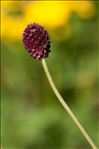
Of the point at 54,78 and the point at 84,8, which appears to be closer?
the point at 54,78

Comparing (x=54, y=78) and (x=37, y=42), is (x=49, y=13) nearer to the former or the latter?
(x=54, y=78)

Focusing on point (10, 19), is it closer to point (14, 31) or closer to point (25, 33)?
point (14, 31)

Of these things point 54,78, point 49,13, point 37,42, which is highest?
point 37,42

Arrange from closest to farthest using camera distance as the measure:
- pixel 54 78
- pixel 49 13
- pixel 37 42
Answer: pixel 37 42 < pixel 54 78 < pixel 49 13

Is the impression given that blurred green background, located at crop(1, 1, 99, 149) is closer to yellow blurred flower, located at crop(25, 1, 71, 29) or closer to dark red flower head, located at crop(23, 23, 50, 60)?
yellow blurred flower, located at crop(25, 1, 71, 29)

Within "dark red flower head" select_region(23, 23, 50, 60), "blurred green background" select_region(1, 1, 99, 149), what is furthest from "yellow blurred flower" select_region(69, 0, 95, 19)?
"dark red flower head" select_region(23, 23, 50, 60)

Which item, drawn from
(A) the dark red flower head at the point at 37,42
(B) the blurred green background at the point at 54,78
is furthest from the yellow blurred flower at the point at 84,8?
(A) the dark red flower head at the point at 37,42

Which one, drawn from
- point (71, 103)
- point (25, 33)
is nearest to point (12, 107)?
point (71, 103)

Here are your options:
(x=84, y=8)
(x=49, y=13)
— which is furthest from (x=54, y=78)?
(x=84, y=8)
